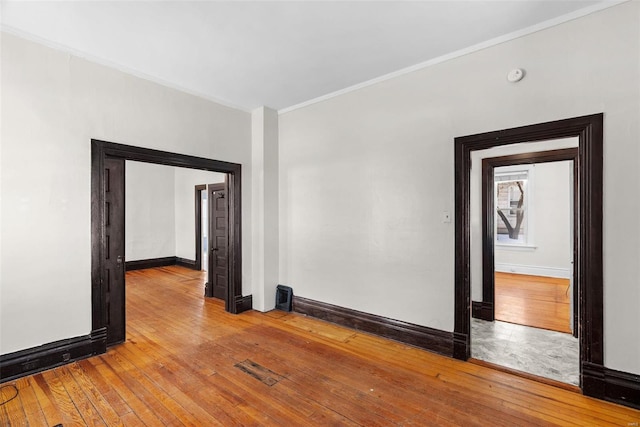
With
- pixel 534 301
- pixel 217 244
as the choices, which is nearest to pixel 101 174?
pixel 217 244

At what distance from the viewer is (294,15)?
2.54 meters

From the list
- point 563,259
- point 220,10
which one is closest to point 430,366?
point 220,10

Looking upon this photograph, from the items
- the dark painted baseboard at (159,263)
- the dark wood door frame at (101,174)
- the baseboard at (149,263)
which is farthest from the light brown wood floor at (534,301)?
the baseboard at (149,263)

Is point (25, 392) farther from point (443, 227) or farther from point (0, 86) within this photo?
point (443, 227)

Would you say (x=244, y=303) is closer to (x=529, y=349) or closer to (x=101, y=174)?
(x=101, y=174)

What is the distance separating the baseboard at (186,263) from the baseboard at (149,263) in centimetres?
21

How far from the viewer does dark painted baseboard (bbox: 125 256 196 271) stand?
7770 millimetres

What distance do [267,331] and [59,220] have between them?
256 centimetres

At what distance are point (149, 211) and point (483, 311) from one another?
8160 millimetres

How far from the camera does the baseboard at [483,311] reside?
422 centimetres

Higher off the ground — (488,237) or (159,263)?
(488,237)

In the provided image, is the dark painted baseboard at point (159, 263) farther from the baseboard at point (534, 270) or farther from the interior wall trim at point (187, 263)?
the baseboard at point (534, 270)

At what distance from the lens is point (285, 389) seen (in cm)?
256

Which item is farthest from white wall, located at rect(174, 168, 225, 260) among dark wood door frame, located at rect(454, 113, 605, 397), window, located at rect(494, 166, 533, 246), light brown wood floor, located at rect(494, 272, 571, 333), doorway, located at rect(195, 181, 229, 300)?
window, located at rect(494, 166, 533, 246)
